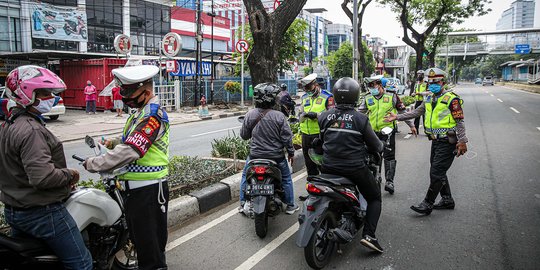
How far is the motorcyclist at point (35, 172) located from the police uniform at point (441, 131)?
4081 mm

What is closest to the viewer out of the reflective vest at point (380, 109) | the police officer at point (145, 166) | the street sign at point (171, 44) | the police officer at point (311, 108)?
the police officer at point (145, 166)

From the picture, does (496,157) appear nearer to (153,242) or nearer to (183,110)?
(153,242)

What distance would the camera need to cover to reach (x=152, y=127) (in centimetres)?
291

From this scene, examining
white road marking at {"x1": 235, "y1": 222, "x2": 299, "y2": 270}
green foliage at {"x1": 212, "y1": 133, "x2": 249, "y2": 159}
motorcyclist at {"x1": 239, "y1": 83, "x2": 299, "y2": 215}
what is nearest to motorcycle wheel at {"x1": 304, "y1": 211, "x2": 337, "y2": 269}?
white road marking at {"x1": 235, "y1": 222, "x2": 299, "y2": 270}

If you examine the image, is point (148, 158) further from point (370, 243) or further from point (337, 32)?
point (337, 32)

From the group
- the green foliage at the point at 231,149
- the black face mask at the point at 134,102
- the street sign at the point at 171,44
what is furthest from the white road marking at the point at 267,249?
the street sign at the point at 171,44

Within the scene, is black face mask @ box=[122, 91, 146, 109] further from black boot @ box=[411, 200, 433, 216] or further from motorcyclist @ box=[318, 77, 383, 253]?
black boot @ box=[411, 200, 433, 216]

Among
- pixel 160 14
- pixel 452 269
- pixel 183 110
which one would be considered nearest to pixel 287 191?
pixel 452 269

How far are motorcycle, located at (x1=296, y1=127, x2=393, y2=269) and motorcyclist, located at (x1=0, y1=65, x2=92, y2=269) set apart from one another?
182cm

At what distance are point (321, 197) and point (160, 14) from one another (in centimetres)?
3360

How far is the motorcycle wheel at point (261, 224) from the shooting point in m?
4.36

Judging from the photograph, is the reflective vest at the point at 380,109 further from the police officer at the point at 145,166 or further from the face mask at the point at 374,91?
the police officer at the point at 145,166

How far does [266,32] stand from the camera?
7.94m

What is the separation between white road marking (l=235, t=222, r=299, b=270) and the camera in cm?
382
